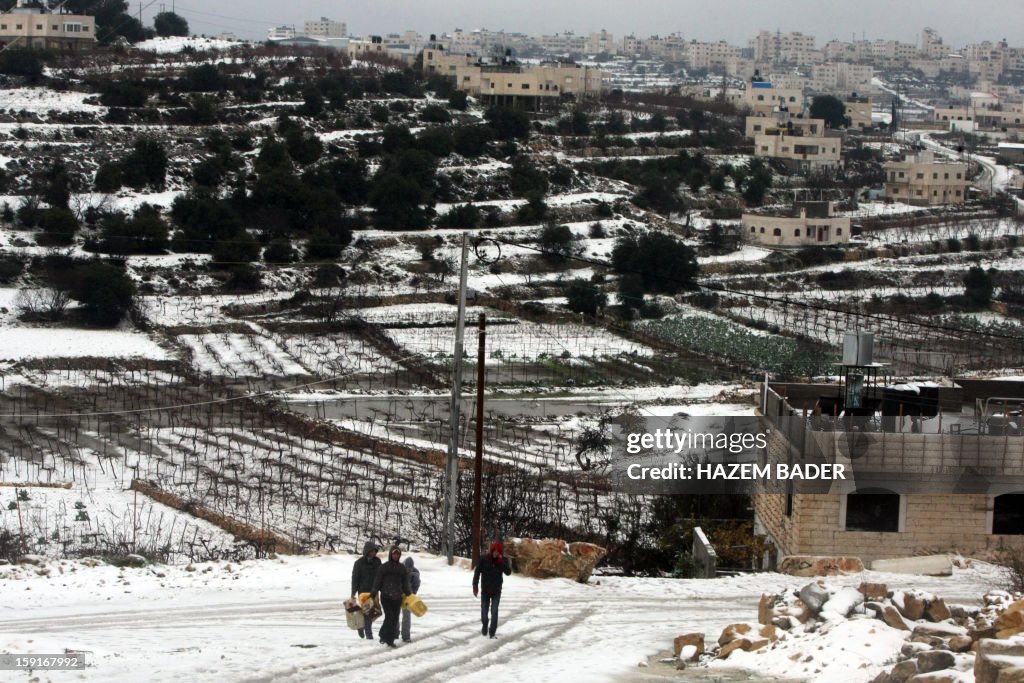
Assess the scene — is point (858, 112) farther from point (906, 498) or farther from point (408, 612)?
point (408, 612)

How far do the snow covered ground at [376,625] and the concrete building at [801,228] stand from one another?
37.6 metres

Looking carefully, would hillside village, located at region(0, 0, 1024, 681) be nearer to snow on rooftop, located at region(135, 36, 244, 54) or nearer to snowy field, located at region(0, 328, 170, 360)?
snowy field, located at region(0, 328, 170, 360)

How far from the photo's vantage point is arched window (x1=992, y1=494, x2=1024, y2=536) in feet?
53.9

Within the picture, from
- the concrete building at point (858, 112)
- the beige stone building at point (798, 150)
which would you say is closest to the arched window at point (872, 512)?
the beige stone building at point (798, 150)

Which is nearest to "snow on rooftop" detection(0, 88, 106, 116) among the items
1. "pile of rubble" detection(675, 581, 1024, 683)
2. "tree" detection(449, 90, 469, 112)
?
"tree" detection(449, 90, 469, 112)

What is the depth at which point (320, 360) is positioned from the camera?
3428 centimetres

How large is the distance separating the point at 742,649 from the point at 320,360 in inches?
955

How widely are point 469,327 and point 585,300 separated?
3.47 metres

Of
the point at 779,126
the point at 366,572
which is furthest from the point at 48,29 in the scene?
the point at 366,572

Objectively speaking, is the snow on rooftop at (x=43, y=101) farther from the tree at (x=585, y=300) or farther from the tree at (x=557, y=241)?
the tree at (x=585, y=300)

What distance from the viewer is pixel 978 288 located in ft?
149

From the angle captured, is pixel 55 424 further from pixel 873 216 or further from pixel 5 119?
pixel 873 216

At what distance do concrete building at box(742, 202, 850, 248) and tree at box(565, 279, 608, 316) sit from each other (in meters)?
13.7

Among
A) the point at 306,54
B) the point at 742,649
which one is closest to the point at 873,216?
the point at 306,54
